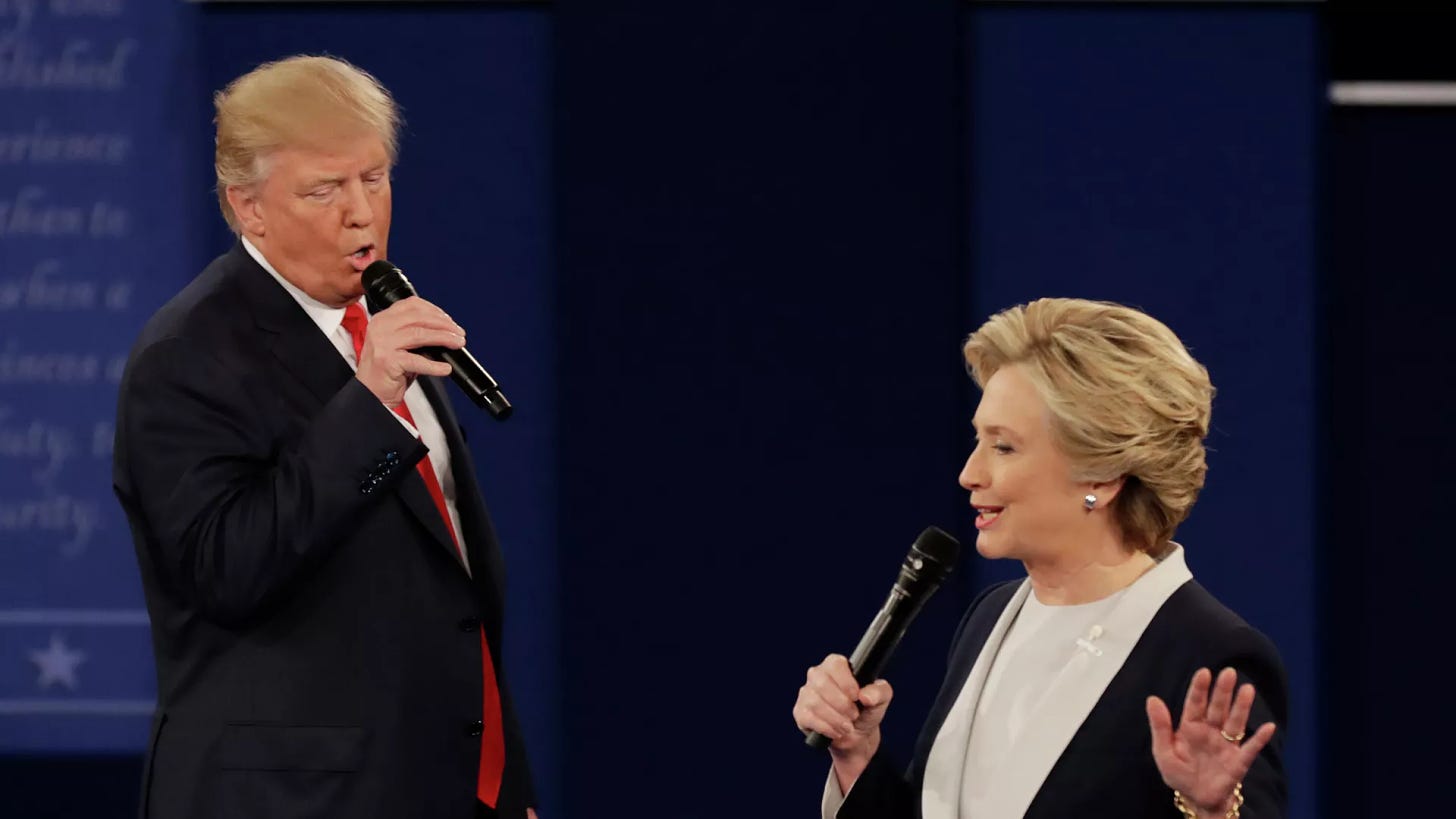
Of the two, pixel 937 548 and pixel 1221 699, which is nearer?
pixel 1221 699

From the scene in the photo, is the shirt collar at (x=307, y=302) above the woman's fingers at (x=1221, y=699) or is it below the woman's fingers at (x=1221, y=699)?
above

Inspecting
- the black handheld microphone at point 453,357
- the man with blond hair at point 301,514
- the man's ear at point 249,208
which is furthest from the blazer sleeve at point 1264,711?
the man's ear at point 249,208

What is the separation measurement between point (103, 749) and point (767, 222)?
1.87m

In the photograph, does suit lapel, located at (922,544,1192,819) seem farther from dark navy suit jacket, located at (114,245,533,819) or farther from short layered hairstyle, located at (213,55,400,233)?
short layered hairstyle, located at (213,55,400,233)

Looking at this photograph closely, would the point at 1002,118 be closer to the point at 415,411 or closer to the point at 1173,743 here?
the point at 415,411

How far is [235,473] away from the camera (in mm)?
2207

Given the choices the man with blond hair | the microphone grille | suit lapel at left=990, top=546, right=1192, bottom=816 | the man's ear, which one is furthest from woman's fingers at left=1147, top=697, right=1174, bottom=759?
the man's ear

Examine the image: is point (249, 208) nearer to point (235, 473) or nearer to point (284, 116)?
point (284, 116)

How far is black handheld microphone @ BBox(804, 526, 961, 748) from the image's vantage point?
1979mm

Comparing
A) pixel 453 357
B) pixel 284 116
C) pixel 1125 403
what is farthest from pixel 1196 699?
pixel 284 116

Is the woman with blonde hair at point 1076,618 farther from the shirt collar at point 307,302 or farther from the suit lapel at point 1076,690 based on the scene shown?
the shirt collar at point 307,302

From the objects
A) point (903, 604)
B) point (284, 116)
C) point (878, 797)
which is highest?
point (284, 116)

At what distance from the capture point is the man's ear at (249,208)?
2375mm

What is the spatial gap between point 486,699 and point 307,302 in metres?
0.60
